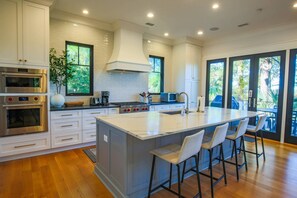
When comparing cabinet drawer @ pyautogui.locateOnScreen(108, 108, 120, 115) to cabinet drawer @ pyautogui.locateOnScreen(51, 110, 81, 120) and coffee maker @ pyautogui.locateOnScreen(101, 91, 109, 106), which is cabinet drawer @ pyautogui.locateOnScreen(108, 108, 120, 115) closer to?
coffee maker @ pyautogui.locateOnScreen(101, 91, 109, 106)

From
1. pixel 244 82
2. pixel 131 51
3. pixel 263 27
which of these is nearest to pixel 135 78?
pixel 131 51

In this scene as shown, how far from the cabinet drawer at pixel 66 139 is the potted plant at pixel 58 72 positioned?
0.65 metres

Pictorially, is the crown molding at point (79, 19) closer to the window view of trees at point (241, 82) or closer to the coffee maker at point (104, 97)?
the coffee maker at point (104, 97)

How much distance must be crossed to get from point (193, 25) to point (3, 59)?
13.6ft

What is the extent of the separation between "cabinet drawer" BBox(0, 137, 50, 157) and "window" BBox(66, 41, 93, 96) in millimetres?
1255

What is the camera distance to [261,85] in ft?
15.6

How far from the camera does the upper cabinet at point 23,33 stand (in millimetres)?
2938

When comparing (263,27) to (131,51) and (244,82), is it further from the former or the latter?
(131,51)

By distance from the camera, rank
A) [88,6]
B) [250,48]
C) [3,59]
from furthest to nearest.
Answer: [250,48], [88,6], [3,59]

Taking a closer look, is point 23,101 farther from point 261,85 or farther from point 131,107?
point 261,85

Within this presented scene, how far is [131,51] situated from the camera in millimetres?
4598

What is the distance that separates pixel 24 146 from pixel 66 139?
0.70 meters

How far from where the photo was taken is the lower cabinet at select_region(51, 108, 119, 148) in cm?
345

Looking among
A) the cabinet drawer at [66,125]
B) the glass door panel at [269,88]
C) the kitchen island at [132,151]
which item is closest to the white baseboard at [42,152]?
the cabinet drawer at [66,125]
